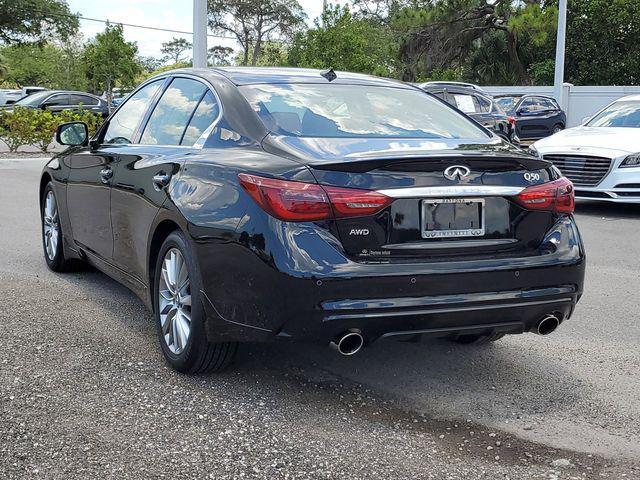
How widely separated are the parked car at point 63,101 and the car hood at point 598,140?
18401 millimetres

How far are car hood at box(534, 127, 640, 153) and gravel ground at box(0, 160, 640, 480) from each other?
19.3 feet

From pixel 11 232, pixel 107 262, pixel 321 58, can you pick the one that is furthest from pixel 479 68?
pixel 107 262

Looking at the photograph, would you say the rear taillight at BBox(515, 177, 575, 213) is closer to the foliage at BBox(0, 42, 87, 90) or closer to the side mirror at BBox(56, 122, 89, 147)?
the side mirror at BBox(56, 122, 89, 147)

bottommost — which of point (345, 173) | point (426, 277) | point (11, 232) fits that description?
point (11, 232)

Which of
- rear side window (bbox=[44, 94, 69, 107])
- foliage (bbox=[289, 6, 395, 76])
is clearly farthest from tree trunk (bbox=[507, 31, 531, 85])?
rear side window (bbox=[44, 94, 69, 107])

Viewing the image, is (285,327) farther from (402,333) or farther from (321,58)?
(321,58)

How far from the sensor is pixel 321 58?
26938 millimetres

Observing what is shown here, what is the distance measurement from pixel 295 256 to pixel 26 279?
12.1 ft

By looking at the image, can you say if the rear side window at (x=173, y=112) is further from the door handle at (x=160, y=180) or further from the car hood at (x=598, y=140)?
the car hood at (x=598, y=140)

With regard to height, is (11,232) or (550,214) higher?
(550,214)

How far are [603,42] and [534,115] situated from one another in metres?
14.1

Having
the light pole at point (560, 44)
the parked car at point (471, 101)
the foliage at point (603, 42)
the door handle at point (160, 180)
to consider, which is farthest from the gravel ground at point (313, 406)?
the foliage at point (603, 42)

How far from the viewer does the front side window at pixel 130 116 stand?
5.57 meters

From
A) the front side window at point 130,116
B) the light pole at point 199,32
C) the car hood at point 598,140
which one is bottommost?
the car hood at point 598,140
